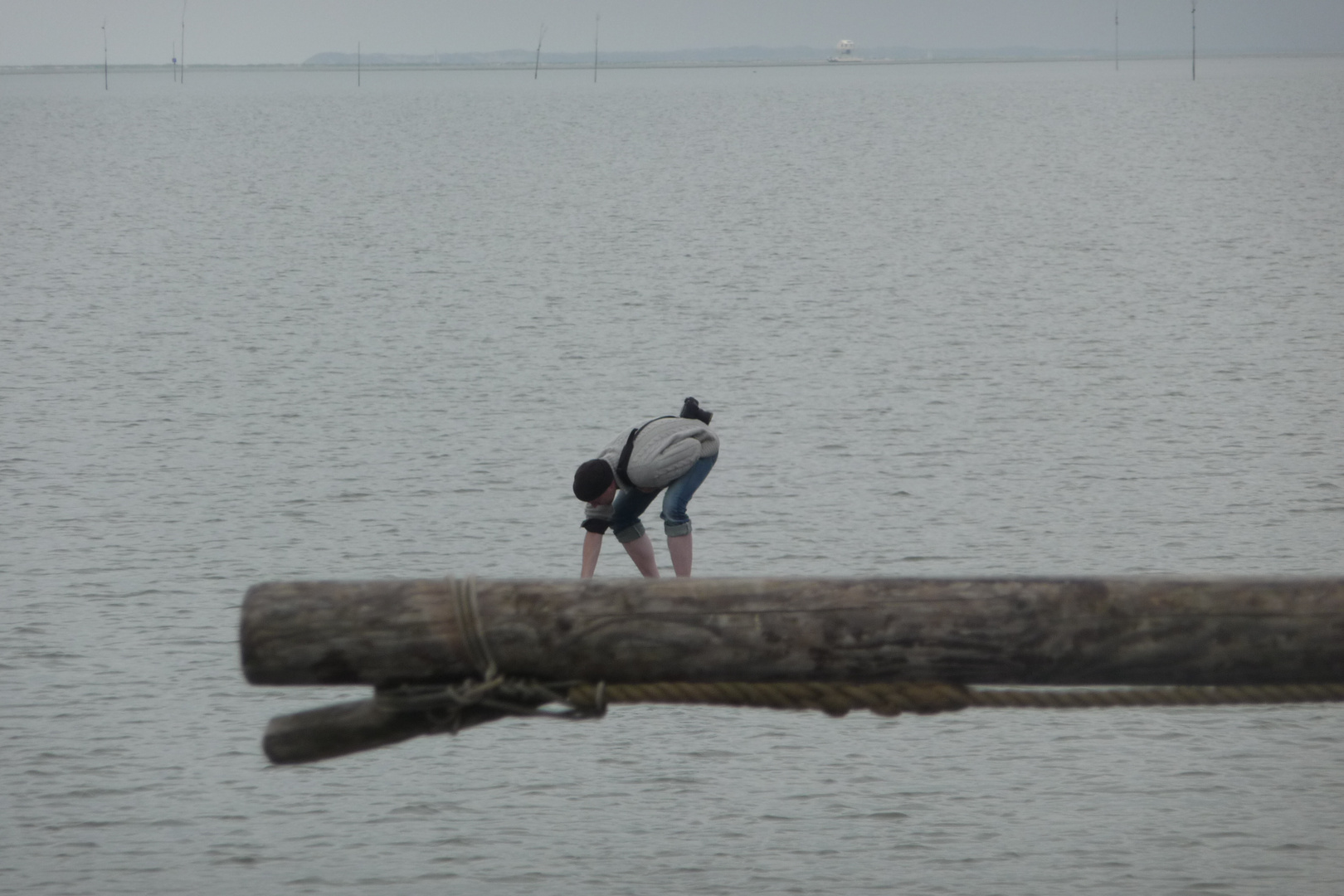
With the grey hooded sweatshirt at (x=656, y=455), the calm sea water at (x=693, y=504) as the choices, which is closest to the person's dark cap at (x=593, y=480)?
the grey hooded sweatshirt at (x=656, y=455)

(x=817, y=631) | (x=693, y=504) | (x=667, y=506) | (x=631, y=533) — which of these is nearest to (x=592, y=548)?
(x=631, y=533)

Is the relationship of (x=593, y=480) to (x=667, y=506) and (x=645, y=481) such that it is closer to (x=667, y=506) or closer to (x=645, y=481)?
(x=645, y=481)

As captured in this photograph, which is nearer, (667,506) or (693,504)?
(667,506)

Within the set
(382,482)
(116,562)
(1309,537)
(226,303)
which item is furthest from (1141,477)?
(226,303)

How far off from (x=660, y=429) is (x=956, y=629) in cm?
573

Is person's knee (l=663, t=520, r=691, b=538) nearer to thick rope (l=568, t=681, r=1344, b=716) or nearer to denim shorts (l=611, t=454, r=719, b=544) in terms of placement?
denim shorts (l=611, t=454, r=719, b=544)

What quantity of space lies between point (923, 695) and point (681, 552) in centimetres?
592

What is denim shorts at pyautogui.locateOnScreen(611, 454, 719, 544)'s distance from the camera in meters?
10.4

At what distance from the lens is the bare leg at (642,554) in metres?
10.5

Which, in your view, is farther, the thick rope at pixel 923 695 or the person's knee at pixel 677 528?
the person's knee at pixel 677 528

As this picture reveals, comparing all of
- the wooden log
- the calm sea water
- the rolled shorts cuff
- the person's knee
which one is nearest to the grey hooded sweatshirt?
the rolled shorts cuff

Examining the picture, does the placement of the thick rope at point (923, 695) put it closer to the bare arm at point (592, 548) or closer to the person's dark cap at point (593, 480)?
the person's dark cap at point (593, 480)

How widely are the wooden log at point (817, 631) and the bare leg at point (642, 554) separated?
18.4 feet

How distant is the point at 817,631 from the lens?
479 cm
